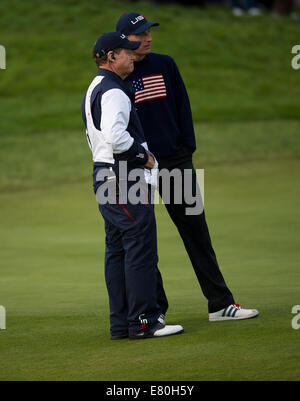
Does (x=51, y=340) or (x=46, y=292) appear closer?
(x=51, y=340)

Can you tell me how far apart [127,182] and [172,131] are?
78 cm

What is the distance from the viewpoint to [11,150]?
784 inches

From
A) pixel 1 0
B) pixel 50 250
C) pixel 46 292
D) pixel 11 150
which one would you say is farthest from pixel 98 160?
pixel 1 0

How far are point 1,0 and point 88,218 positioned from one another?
2513 cm

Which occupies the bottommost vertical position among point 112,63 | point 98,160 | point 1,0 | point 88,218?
point 88,218

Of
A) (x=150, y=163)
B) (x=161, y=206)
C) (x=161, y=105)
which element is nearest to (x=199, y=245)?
(x=150, y=163)

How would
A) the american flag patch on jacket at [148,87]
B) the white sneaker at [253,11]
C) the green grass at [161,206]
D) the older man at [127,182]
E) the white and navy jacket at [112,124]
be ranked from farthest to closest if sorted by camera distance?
the white sneaker at [253,11]
the american flag patch on jacket at [148,87]
the older man at [127,182]
the white and navy jacket at [112,124]
the green grass at [161,206]

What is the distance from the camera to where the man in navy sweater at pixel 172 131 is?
6141 millimetres

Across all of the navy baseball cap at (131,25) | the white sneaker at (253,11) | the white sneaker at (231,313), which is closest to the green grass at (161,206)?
the white sneaker at (231,313)

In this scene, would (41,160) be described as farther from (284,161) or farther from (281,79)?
(281,79)

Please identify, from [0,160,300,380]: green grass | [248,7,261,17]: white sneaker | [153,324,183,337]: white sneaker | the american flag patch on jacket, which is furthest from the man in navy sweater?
[248,7,261,17]: white sneaker

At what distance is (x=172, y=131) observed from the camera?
618cm

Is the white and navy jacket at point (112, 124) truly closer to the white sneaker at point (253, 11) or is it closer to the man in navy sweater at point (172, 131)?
the man in navy sweater at point (172, 131)

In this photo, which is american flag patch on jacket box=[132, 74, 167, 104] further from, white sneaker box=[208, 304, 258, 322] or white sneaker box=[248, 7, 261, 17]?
white sneaker box=[248, 7, 261, 17]
